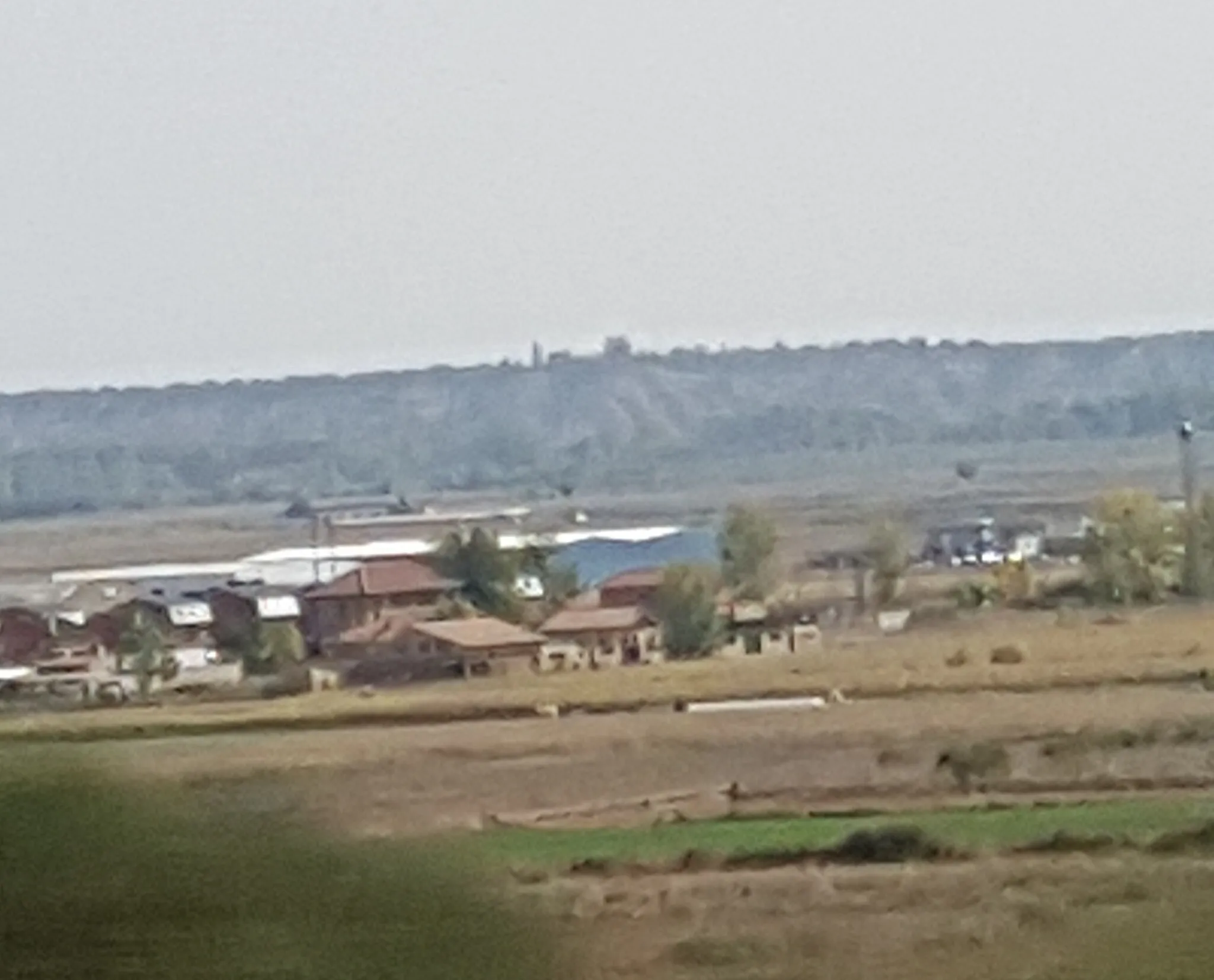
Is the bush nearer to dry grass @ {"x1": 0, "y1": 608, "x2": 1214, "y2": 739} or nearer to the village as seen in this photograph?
dry grass @ {"x1": 0, "y1": 608, "x2": 1214, "y2": 739}

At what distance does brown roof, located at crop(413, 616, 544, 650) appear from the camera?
4848mm

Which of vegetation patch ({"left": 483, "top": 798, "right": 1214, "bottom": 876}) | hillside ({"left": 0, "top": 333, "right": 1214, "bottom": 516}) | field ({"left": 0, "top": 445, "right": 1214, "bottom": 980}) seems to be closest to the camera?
field ({"left": 0, "top": 445, "right": 1214, "bottom": 980})

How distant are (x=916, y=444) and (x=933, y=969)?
1.88 m

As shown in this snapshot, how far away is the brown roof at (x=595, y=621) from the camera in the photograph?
4.91 metres

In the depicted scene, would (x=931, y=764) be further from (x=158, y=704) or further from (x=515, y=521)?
(x=158, y=704)

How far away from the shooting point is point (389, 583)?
192 inches

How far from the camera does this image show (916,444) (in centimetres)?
532

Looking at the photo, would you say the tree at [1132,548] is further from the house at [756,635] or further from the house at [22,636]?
the house at [22,636]

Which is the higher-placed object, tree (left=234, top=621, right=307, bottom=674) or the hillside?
the hillside

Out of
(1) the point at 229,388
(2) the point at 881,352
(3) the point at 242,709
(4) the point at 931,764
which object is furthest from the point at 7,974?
(2) the point at 881,352

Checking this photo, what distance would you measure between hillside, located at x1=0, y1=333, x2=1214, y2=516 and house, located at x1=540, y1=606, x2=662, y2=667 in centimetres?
35

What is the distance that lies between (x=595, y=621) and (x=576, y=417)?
0.74m

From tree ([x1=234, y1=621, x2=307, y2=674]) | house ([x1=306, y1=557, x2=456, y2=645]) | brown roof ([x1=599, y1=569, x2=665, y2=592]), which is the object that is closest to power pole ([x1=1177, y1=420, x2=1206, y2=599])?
brown roof ([x1=599, y1=569, x2=665, y2=592])

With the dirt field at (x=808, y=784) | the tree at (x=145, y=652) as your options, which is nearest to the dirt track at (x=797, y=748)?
the dirt field at (x=808, y=784)
